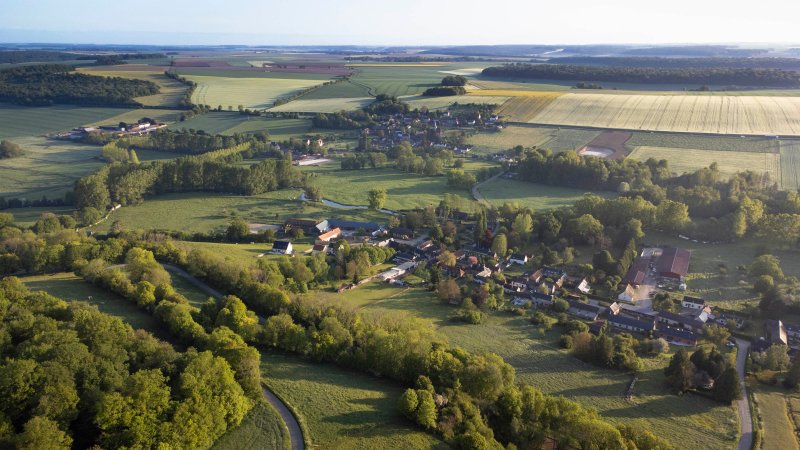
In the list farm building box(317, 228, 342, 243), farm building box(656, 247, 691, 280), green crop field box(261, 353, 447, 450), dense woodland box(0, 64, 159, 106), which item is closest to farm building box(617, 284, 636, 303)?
farm building box(656, 247, 691, 280)

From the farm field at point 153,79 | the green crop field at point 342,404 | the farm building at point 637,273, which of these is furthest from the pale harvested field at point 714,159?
the farm field at point 153,79

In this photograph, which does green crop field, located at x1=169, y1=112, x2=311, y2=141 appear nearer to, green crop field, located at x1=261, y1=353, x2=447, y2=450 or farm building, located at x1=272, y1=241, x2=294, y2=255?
farm building, located at x1=272, y1=241, x2=294, y2=255

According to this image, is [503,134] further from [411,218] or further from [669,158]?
[411,218]

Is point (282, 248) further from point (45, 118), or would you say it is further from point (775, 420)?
point (45, 118)

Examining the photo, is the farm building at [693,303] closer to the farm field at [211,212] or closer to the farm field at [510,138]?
the farm field at [211,212]

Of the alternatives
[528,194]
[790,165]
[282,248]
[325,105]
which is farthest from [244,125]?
[790,165]
